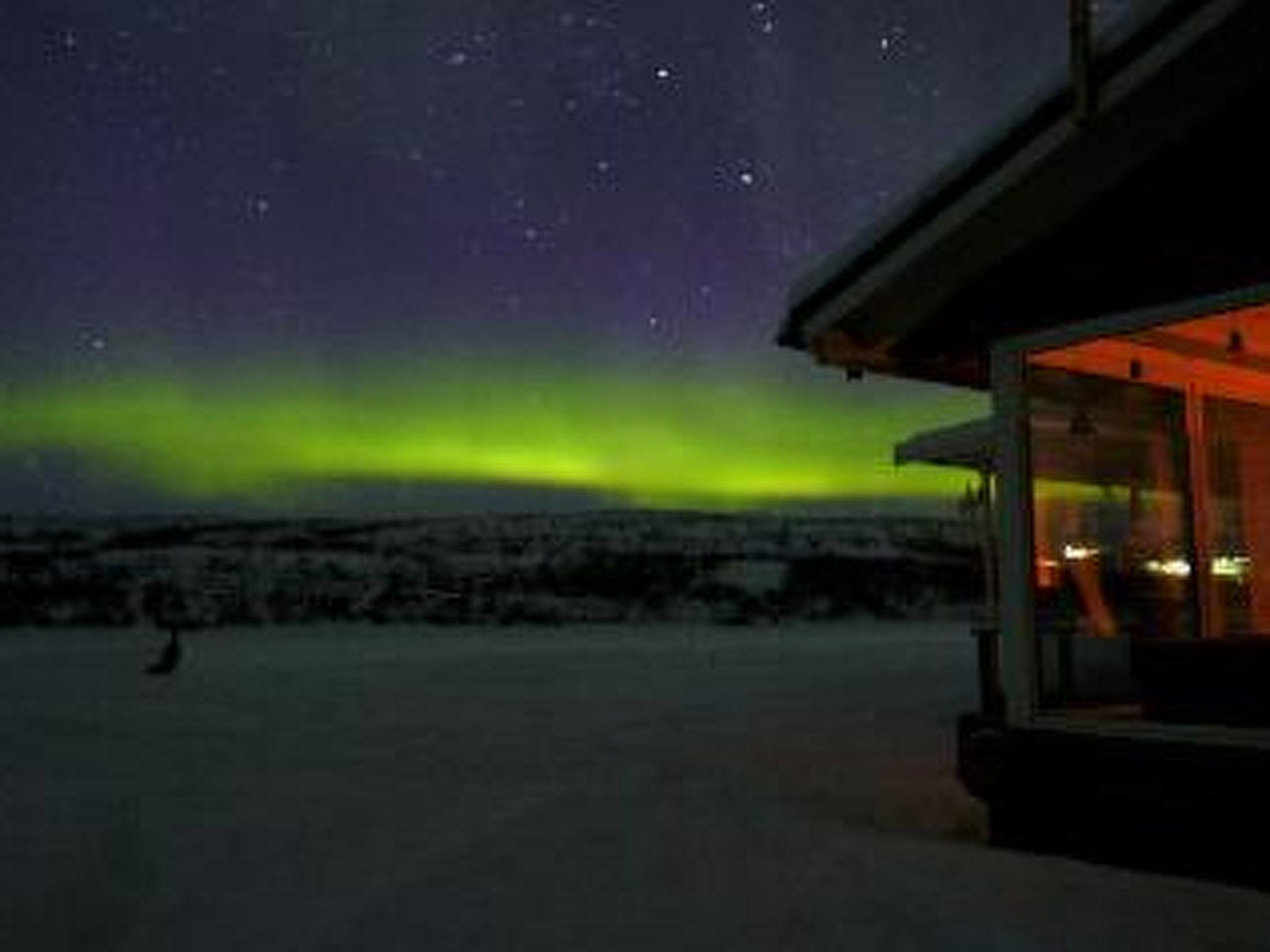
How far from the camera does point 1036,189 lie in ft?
22.5

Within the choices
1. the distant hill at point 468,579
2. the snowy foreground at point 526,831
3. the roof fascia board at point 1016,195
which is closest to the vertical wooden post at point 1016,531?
the roof fascia board at point 1016,195

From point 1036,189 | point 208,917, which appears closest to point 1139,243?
point 1036,189

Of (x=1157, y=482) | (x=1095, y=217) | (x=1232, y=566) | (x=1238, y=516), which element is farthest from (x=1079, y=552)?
(x=1095, y=217)

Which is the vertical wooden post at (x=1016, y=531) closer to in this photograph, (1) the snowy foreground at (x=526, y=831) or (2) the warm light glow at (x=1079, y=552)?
(1) the snowy foreground at (x=526, y=831)

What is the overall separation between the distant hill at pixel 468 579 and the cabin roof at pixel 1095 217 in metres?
20.7

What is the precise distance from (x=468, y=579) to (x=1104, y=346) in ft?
102

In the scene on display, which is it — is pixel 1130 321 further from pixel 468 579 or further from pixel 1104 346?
pixel 468 579

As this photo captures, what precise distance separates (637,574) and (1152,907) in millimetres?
31386

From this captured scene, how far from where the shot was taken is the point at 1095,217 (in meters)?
6.96

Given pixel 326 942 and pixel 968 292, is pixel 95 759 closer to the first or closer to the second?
pixel 326 942

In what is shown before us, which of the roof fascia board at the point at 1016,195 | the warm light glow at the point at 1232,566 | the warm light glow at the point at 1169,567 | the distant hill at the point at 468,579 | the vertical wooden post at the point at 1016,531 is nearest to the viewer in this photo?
the roof fascia board at the point at 1016,195

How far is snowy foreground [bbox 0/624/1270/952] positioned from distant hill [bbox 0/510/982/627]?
43.5ft

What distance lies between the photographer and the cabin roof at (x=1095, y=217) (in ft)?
20.2

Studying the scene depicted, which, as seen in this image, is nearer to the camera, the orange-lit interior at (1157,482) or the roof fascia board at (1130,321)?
the roof fascia board at (1130,321)
